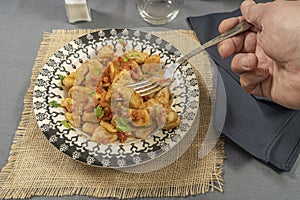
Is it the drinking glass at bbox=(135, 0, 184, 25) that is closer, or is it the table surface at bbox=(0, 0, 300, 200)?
the table surface at bbox=(0, 0, 300, 200)

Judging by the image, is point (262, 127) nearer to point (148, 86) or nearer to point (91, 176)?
point (148, 86)

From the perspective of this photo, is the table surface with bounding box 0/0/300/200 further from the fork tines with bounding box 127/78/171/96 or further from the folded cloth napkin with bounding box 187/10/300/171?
the fork tines with bounding box 127/78/171/96

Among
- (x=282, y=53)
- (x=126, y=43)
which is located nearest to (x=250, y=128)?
(x=282, y=53)

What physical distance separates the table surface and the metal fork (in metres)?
0.21

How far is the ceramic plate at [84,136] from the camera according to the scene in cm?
87

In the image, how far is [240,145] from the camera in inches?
37.1

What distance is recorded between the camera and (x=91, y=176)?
91cm

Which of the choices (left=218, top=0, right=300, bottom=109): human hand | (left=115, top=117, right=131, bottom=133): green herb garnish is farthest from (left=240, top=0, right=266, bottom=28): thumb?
(left=115, top=117, right=131, bottom=133): green herb garnish

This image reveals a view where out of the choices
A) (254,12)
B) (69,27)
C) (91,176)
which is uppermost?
(254,12)

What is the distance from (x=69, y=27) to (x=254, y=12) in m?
0.59

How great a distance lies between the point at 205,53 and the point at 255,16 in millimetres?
259

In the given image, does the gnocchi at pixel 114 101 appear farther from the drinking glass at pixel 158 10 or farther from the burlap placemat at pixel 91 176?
the drinking glass at pixel 158 10

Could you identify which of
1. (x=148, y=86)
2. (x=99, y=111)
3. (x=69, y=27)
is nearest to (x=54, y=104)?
(x=99, y=111)

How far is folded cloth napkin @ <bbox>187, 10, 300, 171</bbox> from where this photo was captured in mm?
928
